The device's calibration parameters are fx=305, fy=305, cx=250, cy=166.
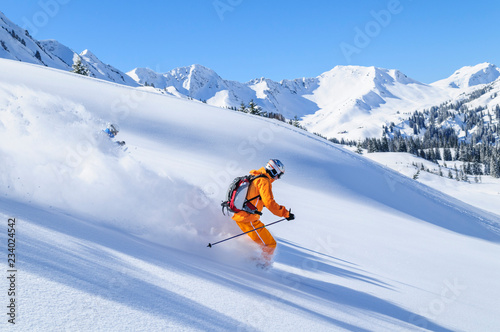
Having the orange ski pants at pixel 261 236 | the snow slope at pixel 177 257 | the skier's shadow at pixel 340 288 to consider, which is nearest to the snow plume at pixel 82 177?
the snow slope at pixel 177 257

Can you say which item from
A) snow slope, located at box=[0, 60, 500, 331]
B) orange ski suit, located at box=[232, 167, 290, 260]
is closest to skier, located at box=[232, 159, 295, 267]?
orange ski suit, located at box=[232, 167, 290, 260]

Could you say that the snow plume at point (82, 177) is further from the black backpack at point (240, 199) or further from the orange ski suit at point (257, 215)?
the orange ski suit at point (257, 215)

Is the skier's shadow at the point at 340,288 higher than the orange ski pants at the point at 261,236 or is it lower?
lower

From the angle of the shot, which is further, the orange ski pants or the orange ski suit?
the orange ski pants

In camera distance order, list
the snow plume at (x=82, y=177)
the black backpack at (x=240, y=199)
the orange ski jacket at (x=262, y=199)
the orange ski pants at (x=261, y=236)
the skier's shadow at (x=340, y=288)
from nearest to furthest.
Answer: the skier's shadow at (x=340, y=288) → the snow plume at (x=82, y=177) → the orange ski jacket at (x=262, y=199) → the orange ski pants at (x=261, y=236) → the black backpack at (x=240, y=199)

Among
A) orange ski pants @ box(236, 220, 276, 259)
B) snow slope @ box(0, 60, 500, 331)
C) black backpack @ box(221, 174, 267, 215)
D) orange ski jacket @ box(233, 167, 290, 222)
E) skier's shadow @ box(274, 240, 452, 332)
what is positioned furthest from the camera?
black backpack @ box(221, 174, 267, 215)

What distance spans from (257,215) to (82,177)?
12.1 ft

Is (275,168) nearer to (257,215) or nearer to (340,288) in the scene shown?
(257,215)

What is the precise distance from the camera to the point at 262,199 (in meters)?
6.28

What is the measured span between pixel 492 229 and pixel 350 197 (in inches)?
389

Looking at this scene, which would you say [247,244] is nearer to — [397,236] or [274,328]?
[274,328]

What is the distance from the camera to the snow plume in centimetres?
548

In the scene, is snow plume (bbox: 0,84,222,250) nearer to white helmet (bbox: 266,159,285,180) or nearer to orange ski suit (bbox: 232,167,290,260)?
orange ski suit (bbox: 232,167,290,260)

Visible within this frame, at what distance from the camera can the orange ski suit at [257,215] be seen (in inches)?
245
